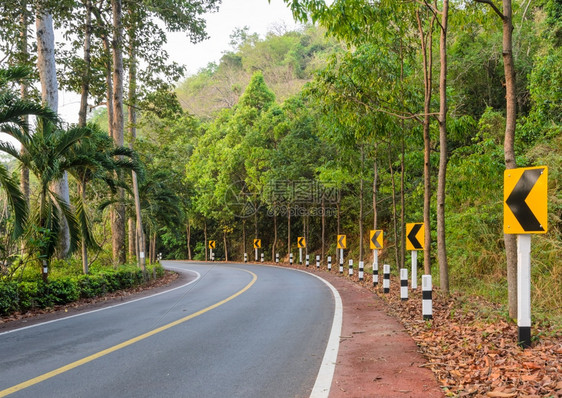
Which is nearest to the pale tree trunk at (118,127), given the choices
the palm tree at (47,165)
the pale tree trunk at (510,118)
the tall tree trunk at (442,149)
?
the palm tree at (47,165)

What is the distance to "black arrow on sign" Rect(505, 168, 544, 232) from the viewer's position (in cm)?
553

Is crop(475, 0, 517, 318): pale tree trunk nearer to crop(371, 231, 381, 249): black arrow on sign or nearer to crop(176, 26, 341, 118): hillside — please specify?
crop(371, 231, 381, 249): black arrow on sign

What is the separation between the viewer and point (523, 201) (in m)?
5.66

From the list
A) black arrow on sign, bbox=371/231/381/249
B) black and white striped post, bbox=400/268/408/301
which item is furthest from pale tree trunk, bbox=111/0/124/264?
black and white striped post, bbox=400/268/408/301

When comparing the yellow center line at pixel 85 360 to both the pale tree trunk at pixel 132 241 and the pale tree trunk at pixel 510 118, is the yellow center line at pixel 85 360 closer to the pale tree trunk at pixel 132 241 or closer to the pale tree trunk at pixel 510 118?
the pale tree trunk at pixel 510 118

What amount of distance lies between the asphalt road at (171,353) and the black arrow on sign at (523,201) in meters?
3.13

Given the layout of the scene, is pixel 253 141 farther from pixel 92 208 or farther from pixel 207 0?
pixel 92 208

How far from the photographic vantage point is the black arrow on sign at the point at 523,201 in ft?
18.1

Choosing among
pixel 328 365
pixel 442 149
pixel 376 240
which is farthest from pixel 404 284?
pixel 328 365

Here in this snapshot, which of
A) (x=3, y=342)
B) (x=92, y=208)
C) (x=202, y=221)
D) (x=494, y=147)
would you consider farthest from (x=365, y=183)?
(x=202, y=221)

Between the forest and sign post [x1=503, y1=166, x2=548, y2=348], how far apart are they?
1445 mm

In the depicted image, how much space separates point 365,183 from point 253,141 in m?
12.4

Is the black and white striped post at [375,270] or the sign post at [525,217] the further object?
the black and white striped post at [375,270]

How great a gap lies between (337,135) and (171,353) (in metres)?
8.89
